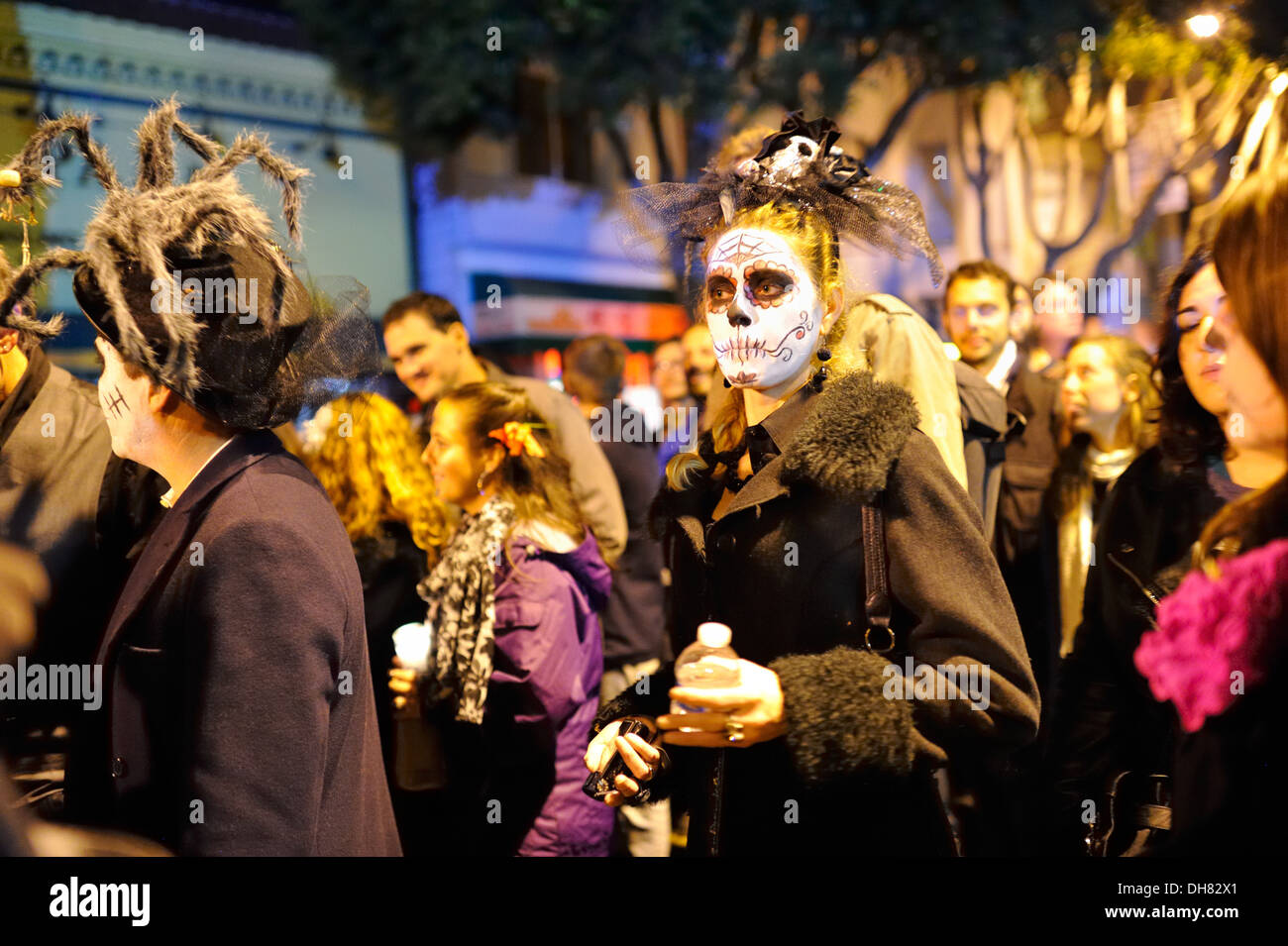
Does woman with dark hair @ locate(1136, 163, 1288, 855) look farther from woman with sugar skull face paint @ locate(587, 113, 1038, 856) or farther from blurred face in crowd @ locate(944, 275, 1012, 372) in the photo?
blurred face in crowd @ locate(944, 275, 1012, 372)

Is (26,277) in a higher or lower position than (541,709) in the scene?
higher

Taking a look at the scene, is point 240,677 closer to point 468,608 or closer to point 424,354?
point 468,608

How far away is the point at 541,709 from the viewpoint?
306 cm

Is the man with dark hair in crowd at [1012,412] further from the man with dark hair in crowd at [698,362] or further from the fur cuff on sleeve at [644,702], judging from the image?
the fur cuff on sleeve at [644,702]

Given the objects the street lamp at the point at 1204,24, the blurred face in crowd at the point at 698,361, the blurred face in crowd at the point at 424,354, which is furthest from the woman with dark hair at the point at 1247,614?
the street lamp at the point at 1204,24

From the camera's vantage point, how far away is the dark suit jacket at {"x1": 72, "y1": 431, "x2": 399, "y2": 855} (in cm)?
164

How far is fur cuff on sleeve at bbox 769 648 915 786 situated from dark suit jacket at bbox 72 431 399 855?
787 mm

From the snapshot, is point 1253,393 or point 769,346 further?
point 769,346

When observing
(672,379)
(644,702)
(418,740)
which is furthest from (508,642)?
(672,379)

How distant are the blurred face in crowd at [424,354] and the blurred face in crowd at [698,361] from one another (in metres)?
1.66

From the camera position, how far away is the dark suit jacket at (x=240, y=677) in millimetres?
1636

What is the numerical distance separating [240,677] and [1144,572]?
186 centimetres
